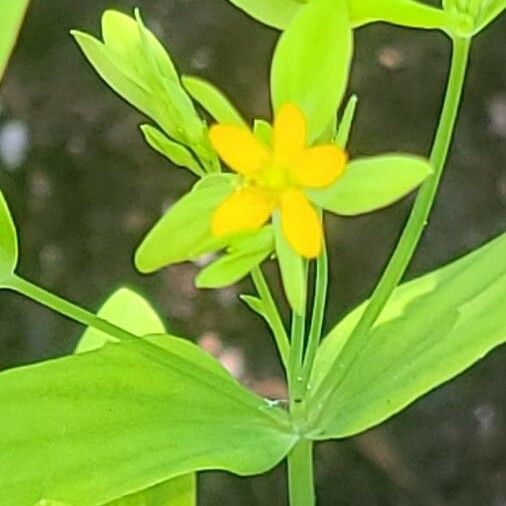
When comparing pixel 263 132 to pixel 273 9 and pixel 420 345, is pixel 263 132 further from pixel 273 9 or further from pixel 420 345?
pixel 420 345

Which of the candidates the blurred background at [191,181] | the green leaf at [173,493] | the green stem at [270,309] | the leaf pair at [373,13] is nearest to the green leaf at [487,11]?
the leaf pair at [373,13]

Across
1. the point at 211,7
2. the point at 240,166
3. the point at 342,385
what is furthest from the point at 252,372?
the point at 240,166

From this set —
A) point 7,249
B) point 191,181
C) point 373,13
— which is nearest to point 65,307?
point 7,249

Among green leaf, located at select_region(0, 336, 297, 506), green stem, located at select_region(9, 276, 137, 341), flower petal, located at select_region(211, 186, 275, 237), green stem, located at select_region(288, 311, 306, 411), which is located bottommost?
green leaf, located at select_region(0, 336, 297, 506)

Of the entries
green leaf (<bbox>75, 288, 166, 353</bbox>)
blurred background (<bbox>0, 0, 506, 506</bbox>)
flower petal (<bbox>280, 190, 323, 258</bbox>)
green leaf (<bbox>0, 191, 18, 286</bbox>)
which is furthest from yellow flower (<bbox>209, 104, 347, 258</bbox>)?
blurred background (<bbox>0, 0, 506, 506</bbox>)

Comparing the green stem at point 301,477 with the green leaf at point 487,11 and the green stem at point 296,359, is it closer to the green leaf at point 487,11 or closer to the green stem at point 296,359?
the green stem at point 296,359

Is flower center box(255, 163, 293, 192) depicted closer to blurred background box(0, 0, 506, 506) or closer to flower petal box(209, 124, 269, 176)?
flower petal box(209, 124, 269, 176)
